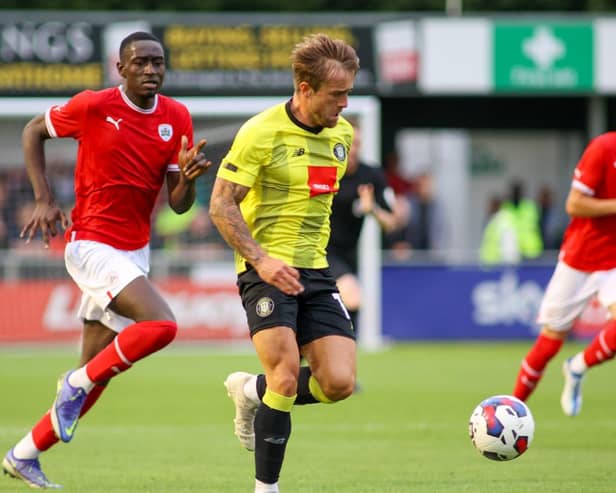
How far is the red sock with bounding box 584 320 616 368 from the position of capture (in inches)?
404

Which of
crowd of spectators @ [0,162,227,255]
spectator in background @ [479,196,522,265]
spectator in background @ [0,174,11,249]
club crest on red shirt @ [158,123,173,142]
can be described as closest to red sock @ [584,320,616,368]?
club crest on red shirt @ [158,123,173,142]

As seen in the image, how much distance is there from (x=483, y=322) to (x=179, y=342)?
4.35 m

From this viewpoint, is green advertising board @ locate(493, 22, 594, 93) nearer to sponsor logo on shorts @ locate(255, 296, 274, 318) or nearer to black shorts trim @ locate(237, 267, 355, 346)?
black shorts trim @ locate(237, 267, 355, 346)

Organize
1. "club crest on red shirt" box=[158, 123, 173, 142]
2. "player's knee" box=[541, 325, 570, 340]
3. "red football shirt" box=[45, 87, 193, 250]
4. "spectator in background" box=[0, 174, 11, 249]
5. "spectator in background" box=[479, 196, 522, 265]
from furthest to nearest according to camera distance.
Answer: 1. "spectator in background" box=[479, 196, 522, 265]
2. "spectator in background" box=[0, 174, 11, 249]
3. "player's knee" box=[541, 325, 570, 340]
4. "club crest on red shirt" box=[158, 123, 173, 142]
5. "red football shirt" box=[45, 87, 193, 250]

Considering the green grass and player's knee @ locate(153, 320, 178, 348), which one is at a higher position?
player's knee @ locate(153, 320, 178, 348)

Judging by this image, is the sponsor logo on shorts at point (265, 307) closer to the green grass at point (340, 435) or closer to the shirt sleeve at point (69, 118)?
the green grass at point (340, 435)

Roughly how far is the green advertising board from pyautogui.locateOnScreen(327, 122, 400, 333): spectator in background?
933 centimetres

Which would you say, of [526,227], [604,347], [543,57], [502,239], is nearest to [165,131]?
[604,347]

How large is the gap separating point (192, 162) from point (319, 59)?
3.07 ft

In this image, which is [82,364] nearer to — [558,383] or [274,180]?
[274,180]

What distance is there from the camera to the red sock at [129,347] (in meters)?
7.80

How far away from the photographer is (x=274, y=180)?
7418 mm

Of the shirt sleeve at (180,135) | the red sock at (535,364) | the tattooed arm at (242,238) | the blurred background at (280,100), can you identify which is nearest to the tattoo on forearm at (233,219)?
the tattooed arm at (242,238)

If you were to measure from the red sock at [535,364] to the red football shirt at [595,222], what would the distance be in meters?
0.61
